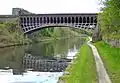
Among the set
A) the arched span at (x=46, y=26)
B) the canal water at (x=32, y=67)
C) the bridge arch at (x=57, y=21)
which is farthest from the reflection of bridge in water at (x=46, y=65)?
the bridge arch at (x=57, y=21)

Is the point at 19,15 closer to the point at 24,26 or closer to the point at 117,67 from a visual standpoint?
the point at 24,26

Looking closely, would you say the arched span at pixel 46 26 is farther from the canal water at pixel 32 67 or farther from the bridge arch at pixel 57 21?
the canal water at pixel 32 67

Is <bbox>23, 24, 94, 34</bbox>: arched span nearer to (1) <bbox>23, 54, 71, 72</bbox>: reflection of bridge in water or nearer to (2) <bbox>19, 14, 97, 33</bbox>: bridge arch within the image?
(2) <bbox>19, 14, 97, 33</bbox>: bridge arch

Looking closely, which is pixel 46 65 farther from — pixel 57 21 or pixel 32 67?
pixel 57 21

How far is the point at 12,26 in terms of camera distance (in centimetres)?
11531

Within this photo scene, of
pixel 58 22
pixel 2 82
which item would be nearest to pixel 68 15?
pixel 58 22

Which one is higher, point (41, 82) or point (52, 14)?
point (52, 14)

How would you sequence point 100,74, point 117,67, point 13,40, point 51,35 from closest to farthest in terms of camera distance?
point 100,74, point 117,67, point 13,40, point 51,35

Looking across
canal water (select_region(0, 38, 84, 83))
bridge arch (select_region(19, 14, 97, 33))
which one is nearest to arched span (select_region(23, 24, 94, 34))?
bridge arch (select_region(19, 14, 97, 33))

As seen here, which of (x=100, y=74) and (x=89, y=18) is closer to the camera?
(x=100, y=74)

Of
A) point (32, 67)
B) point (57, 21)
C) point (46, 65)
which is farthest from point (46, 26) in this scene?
point (32, 67)

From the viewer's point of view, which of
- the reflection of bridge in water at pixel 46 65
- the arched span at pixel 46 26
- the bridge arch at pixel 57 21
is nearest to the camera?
the reflection of bridge in water at pixel 46 65

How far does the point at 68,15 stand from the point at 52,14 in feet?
17.4

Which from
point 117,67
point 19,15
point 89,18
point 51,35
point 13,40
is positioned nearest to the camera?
point 117,67
